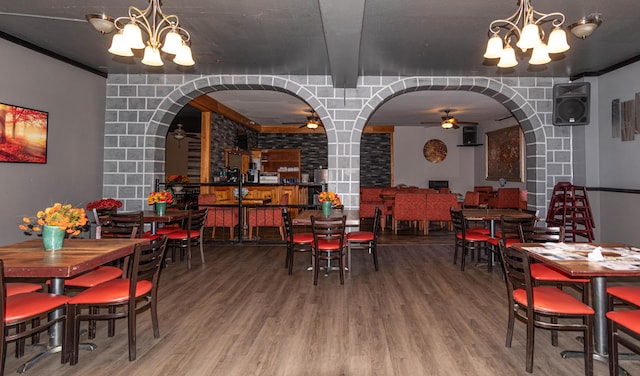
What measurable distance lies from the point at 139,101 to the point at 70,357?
4.78 m

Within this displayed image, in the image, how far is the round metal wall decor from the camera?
1322 cm

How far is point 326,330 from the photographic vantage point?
3.06m

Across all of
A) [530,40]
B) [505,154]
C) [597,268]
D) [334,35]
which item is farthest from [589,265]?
[505,154]

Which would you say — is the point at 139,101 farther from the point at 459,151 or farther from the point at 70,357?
the point at 459,151

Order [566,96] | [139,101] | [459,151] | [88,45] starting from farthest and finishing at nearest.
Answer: [459,151], [139,101], [566,96], [88,45]

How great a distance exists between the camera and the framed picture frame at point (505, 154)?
1050 centimetres

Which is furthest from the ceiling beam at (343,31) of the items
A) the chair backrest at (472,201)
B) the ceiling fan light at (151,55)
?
the chair backrest at (472,201)

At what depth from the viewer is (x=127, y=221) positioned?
161 inches

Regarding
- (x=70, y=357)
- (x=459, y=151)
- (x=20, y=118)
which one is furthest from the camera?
(x=459, y=151)

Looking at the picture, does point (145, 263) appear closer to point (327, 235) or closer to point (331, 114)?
point (327, 235)

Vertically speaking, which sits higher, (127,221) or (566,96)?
(566,96)

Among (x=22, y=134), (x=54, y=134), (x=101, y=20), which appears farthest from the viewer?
(x=54, y=134)

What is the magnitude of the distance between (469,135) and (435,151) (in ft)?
4.02

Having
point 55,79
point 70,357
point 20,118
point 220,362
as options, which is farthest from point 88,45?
point 220,362
